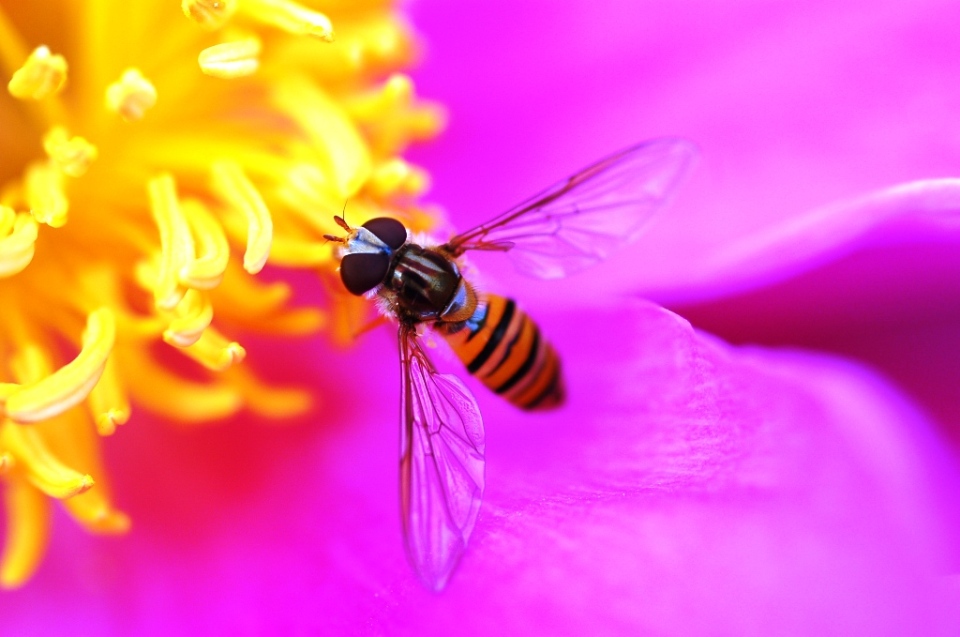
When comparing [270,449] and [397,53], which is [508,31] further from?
[270,449]

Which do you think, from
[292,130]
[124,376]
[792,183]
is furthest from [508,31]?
[124,376]

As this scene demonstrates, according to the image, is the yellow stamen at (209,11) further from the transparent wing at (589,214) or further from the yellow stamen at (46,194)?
the transparent wing at (589,214)

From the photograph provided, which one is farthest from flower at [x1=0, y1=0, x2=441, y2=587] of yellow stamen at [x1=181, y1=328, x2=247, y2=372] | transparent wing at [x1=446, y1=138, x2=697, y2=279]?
transparent wing at [x1=446, y1=138, x2=697, y2=279]

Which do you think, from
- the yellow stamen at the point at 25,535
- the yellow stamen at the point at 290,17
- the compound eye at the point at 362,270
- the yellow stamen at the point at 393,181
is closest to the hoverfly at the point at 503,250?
the compound eye at the point at 362,270

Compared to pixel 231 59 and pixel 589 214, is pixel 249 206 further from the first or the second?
pixel 589 214

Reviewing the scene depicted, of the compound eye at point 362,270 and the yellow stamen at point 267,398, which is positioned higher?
the compound eye at point 362,270

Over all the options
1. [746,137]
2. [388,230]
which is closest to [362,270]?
[388,230]
